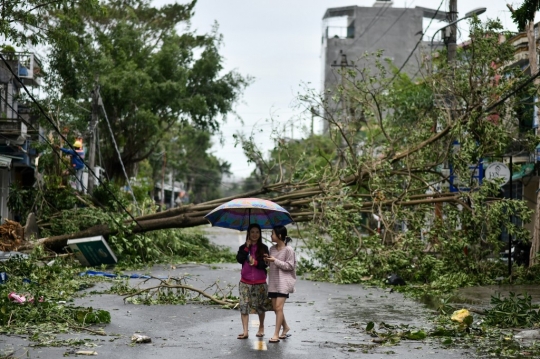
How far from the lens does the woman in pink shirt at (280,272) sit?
1020 cm

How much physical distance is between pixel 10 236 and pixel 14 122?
877 cm

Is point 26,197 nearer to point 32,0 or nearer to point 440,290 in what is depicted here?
point 32,0

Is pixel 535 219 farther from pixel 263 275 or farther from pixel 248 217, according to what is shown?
pixel 263 275

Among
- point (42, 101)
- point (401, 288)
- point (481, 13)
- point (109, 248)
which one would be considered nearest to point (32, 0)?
point (109, 248)

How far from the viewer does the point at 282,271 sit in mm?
10281

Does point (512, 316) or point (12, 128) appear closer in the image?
point (512, 316)

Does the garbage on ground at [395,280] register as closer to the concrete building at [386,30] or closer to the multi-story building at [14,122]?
the multi-story building at [14,122]

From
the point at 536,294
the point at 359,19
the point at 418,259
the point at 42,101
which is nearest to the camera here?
the point at 536,294

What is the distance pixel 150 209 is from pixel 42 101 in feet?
29.9

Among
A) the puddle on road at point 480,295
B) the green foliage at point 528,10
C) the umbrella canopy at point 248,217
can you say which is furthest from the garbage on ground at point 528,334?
the green foliage at point 528,10

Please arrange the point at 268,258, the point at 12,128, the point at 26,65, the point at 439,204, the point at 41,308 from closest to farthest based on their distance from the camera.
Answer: the point at 268,258, the point at 41,308, the point at 439,204, the point at 12,128, the point at 26,65

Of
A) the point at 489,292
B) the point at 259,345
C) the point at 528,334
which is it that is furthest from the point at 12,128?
the point at 528,334

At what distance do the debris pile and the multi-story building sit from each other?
6691 mm

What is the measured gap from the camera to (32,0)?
55.4ft
